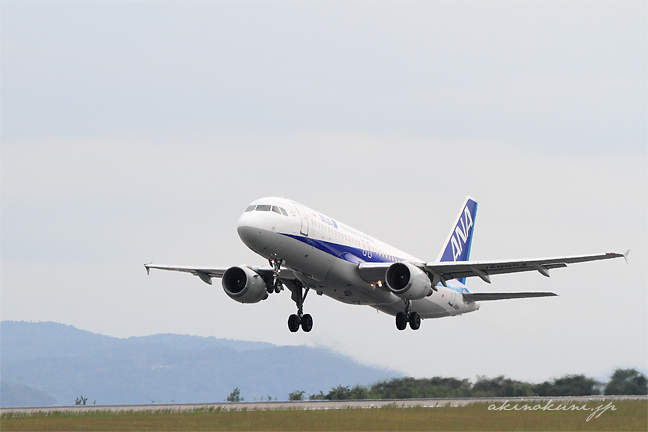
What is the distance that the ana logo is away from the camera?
5393 centimetres

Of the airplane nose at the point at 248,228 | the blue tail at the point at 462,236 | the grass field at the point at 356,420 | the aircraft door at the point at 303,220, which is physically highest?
the blue tail at the point at 462,236

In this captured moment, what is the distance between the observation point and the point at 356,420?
31609 mm

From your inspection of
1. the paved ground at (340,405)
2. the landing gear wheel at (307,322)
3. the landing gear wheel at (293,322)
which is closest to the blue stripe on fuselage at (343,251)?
the landing gear wheel at (307,322)

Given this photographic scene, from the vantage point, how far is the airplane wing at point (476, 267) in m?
38.0

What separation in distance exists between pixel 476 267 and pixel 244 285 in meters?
11.5

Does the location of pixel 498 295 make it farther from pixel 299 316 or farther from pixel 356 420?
pixel 356 420

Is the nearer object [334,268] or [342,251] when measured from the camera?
[334,268]

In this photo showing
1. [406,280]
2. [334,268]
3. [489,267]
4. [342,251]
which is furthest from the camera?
[489,267]

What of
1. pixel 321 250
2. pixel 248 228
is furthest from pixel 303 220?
pixel 248 228

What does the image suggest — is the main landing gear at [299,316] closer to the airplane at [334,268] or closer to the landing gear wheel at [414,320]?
the airplane at [334,268]

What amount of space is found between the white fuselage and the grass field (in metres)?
6.06

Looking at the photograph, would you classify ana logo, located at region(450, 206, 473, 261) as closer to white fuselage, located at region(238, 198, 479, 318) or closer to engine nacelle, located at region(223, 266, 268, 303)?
white fuselage, located at region(238, 198, 479, 318)

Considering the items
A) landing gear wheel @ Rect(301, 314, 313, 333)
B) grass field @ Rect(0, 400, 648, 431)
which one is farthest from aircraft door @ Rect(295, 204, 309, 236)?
grass field @ Rect(0, 400, 648, 431)

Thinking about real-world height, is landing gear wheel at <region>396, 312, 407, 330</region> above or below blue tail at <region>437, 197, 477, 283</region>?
below
